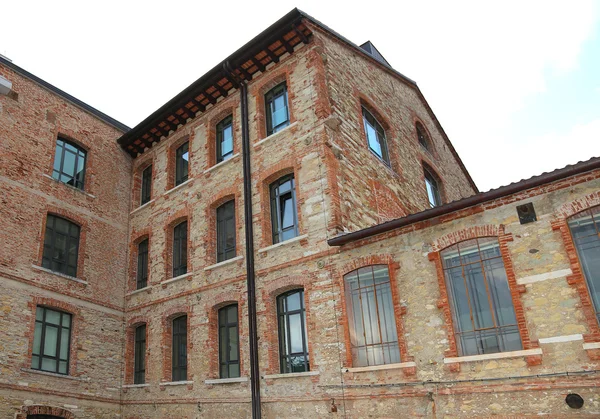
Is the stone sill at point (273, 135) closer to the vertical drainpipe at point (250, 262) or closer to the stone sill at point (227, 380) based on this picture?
the vertical drainpipe at point (250, 262)

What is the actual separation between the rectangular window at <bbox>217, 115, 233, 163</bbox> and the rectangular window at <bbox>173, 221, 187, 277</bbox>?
245 centimetres

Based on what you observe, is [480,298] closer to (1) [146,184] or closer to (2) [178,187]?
(2) [178,187]

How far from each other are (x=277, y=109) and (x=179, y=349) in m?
7.45

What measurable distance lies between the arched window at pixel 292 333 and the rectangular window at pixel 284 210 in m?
1.58

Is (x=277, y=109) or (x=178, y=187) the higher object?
(x=277, y=109)

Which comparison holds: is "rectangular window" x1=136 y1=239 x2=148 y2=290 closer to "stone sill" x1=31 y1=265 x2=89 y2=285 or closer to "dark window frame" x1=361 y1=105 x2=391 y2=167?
"stone sill" x1=31 y1=265 x2=89 y2=285

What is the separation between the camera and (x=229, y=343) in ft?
43.2

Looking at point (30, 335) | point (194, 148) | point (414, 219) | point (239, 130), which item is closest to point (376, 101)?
point (239, 130)

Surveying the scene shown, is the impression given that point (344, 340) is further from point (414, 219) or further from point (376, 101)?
point (376, 101)

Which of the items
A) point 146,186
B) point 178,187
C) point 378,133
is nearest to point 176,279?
point 178,187

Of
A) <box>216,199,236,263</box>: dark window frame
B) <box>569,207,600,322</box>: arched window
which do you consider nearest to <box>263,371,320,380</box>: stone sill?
<box>216,199,236,263</box>: dark window frame

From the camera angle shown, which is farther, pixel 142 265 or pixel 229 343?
pixel 142 265

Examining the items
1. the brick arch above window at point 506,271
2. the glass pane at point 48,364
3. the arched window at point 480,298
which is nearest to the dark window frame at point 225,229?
the glass pane at point 48,364

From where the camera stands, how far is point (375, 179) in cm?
1420
